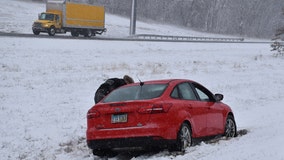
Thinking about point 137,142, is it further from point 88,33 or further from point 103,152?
point 88,33

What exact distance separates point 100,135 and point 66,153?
5.50 ft

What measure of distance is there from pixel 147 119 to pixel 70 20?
137 ft

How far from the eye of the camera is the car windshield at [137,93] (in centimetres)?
908

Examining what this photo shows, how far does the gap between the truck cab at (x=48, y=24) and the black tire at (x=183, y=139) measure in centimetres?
3657

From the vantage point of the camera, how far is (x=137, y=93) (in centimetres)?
924

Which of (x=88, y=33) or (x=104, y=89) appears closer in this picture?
(x=104, y=89)

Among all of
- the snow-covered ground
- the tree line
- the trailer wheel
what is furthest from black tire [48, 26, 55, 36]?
the tree line

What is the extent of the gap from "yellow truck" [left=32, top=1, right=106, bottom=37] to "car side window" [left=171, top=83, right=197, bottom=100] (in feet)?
117

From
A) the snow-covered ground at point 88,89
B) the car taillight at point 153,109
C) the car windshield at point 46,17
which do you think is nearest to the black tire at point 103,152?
the snow-covered ground at point 88,89

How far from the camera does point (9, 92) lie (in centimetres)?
1712

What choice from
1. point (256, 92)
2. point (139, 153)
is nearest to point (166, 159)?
point (139, 153)

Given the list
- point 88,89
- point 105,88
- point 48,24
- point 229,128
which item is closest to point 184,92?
point 229,128

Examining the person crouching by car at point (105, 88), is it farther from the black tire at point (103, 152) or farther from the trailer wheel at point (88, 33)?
the trailer wheel at point (88, 33)

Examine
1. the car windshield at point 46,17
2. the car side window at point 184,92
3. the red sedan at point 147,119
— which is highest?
the car windshield at point 46,17
